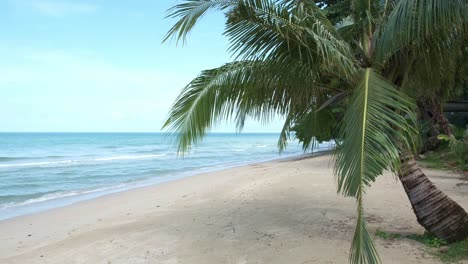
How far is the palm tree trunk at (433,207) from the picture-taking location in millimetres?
4926

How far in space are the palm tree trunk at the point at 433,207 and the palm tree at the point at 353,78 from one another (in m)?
0.01

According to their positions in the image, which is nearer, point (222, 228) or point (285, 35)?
point (285, 35)

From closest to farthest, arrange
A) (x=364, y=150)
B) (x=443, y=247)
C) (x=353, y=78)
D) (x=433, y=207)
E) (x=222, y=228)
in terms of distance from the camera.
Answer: (x=364, y=150), (x=353, y=78), (x=443, y=247), (x=433, y=207), (x=222, y=228)

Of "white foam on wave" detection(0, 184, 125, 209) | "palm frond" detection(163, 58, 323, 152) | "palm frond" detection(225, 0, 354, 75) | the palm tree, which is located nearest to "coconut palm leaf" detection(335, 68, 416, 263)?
the palm tree

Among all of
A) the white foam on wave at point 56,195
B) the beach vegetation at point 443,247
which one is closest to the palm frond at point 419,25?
the beach vegetation at point 443,247

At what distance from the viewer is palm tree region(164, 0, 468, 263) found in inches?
132

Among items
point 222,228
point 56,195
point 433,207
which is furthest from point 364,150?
point 56,195

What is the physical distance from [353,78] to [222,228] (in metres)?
3.55

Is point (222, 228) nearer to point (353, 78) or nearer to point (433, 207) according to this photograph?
point (433, 207)

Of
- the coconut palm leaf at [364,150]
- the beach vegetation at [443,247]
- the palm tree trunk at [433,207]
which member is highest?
the coconut palm leaf at [364,150]

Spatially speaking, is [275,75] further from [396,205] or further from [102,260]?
[396,205]

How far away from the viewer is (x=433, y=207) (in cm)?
498

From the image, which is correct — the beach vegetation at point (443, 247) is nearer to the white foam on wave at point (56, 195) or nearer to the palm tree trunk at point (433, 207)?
the palm tree trunk at point (433, 207)

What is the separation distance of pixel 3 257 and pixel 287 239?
4.33 metres
